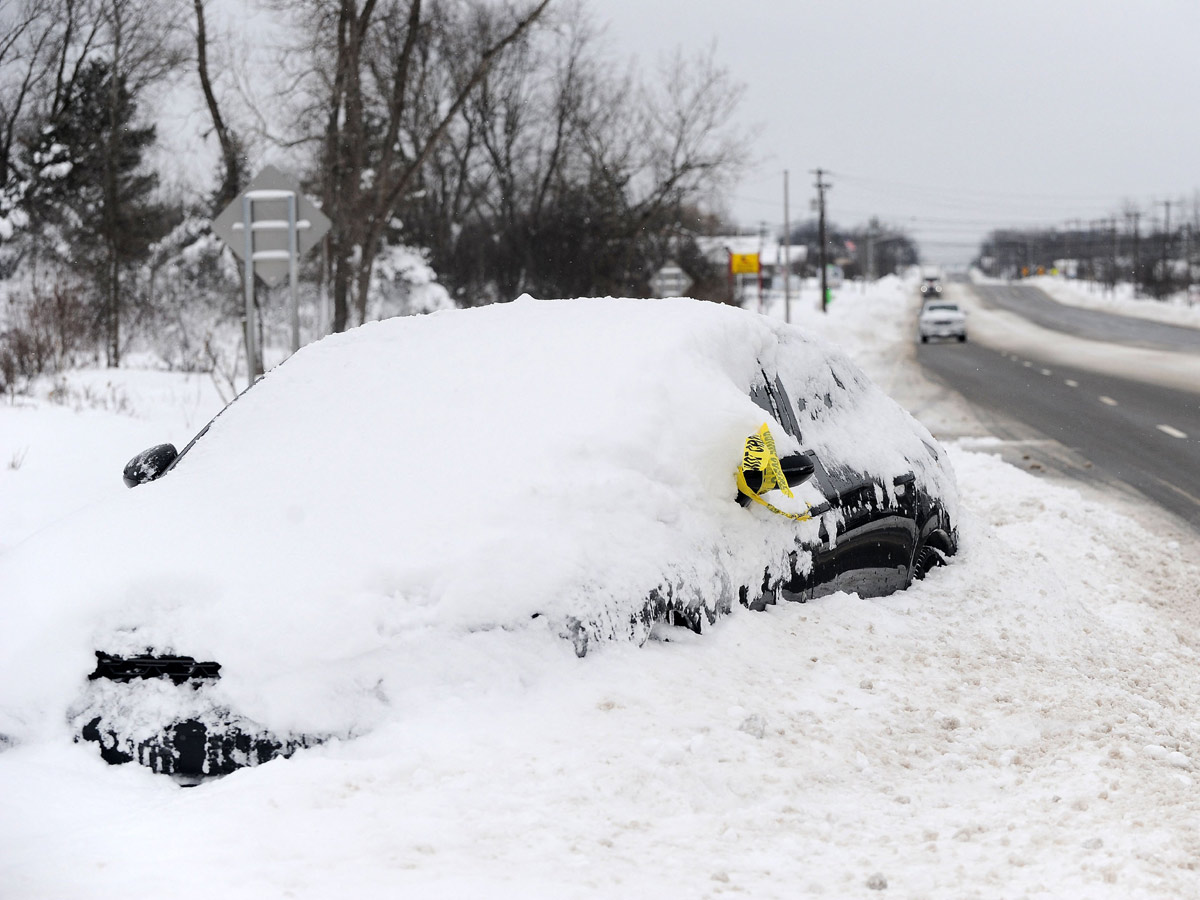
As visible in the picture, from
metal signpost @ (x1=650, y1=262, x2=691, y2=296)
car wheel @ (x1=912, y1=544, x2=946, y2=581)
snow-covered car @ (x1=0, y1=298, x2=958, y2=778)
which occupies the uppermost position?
metal signpost @ (x1=650, y1=262, x2=691, y2=296)

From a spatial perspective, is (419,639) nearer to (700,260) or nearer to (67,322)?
(67,322)

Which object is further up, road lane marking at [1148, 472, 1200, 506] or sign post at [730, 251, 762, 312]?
sign post at [730, 251, 762, 312]

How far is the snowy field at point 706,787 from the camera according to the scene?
10.1 feet

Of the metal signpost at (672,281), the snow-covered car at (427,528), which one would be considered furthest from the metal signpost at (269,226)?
the metal signpost at (672,281)

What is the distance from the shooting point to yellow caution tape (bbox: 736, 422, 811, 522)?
470 cm

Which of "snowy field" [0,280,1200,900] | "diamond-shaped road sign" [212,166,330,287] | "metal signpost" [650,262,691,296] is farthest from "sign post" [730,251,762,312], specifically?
"snowy field" [0,280,1200,900]

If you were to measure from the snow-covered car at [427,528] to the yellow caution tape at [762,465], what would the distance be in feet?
0.04

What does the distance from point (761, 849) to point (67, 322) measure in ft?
47.0

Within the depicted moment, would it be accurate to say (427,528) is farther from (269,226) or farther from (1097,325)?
(1097,325)

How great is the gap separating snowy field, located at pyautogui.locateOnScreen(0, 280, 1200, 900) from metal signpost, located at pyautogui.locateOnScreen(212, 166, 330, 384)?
25.1 feet

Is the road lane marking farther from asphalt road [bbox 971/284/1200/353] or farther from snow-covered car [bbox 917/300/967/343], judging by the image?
snow-covered car [bbox 917/300/967/343]

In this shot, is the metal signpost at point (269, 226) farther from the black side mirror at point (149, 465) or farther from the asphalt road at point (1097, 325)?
the asphalt road at point (1097, 325)

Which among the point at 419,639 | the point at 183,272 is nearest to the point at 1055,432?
the point at 419,639

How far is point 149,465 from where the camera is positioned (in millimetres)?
5547
